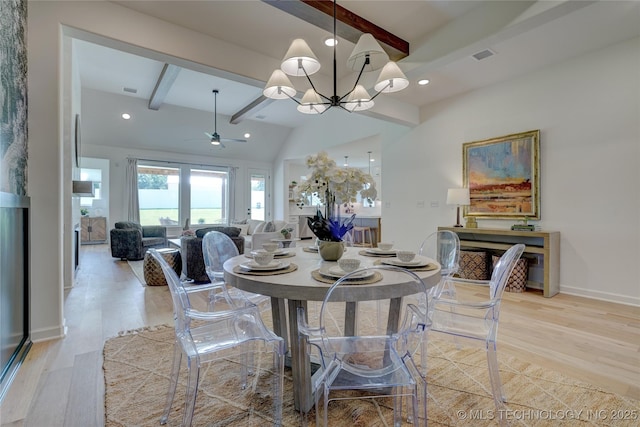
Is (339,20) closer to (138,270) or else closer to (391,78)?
(391,78)

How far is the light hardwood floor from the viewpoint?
1.64 metres

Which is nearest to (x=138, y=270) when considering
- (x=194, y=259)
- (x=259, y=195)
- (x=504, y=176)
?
(x=194, y=259)

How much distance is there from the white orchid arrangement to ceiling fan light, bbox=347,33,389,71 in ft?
3.12

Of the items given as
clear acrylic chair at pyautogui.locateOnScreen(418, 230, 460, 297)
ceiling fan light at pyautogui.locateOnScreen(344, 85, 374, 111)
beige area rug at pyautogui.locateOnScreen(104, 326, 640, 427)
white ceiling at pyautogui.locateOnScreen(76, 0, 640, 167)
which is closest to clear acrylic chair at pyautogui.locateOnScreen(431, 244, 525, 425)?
beige area rug at pyautogui.locateOnScreen(104, 326, 640, 427)

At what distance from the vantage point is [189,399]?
1.32 metres

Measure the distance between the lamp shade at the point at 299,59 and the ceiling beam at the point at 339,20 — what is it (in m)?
0.49

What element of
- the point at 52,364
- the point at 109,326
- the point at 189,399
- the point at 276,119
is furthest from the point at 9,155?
the point at 276,119

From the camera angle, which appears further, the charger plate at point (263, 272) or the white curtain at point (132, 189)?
the white curtain at point (132, 189)

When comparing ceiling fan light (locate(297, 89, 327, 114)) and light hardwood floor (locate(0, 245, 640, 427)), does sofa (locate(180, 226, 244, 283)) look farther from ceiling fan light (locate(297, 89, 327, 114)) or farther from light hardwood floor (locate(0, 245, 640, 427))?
ceiling fan light (locate(297, 89, 327, 114))

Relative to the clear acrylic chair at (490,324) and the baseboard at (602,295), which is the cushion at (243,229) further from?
the baseboard at (602,295)

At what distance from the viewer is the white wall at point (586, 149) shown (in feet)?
10.5

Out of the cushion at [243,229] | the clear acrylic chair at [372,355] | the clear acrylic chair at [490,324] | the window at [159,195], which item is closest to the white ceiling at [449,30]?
the clear acrylic chair at [490,324]

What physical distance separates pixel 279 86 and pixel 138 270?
446 centimetres

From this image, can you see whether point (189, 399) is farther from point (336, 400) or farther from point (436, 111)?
point (436, 111)
